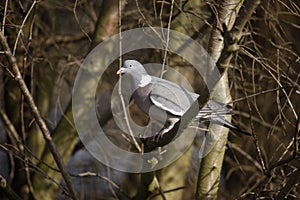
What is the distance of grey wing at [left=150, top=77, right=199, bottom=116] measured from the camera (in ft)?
9.76

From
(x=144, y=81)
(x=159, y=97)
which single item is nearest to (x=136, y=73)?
(x=144, y=81)

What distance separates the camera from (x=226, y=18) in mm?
2412

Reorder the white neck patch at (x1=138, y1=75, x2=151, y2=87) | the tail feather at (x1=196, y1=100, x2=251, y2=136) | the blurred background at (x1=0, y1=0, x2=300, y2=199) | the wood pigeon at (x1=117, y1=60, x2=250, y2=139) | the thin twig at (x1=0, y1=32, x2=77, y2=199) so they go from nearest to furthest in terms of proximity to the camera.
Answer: the thin twig at (x1=0, y1=32, x2=77, y2=199)
the tail feather at (x1=196, y1=100, x2=251, y2=136)
the wood pigeon at (x1=117, y1=60, x2=250, y2=139)
the white neck patch at (x1=138, y1=75, x2=151, y2=87)
the blurred background at (x1=0, y1=0, x2=300, y2=199)

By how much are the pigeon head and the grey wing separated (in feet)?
0.17

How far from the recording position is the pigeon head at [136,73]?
120 inches

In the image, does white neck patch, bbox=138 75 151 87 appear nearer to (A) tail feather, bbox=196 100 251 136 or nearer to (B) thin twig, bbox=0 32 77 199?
(A) tail feather, bbox=196 100 251 136

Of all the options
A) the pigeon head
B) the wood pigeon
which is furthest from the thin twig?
the pigeon head

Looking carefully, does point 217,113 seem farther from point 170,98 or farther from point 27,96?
point 27,96

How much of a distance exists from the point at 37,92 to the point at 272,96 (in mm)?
2057

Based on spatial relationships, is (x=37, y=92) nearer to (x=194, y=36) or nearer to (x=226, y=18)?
(x=194, y=36)

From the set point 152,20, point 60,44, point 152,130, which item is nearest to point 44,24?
point 60,44

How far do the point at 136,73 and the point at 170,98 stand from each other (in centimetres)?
24

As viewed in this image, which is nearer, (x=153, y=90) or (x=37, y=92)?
(x=153, y=90)

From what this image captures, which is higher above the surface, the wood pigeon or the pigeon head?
the pigeon head
